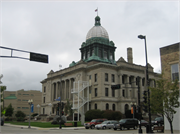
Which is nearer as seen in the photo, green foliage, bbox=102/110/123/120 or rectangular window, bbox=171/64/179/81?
rectangular window, bbox=171/64/179/81

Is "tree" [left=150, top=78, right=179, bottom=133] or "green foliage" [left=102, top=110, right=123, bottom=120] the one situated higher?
"tree" [left=150, top=78, right=179, bottom=133]

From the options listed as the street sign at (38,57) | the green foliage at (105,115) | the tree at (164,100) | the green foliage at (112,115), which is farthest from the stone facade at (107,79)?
the street sign at (38,57)

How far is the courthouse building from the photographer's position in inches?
2527

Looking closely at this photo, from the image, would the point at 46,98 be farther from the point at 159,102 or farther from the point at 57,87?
the point at 159,102

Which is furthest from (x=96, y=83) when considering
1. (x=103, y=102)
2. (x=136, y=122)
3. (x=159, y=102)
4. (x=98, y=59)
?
(x=159, y=102)

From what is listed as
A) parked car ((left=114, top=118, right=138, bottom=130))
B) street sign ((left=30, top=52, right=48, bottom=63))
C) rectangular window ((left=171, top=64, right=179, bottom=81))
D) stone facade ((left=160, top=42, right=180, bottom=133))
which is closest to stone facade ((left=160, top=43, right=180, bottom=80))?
stone facade ((left=160, top=42, right=180, bottom=133))

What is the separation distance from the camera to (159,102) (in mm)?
22500

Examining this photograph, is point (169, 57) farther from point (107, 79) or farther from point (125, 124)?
point (107, 79)

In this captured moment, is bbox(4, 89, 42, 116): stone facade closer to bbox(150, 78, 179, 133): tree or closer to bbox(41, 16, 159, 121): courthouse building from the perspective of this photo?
bbox(41, 16, 159, 121): courthouse building

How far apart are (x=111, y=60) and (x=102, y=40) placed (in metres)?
7.99

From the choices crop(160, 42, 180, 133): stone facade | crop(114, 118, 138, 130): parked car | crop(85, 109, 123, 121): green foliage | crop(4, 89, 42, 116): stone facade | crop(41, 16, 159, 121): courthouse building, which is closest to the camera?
crop(160, 42, 180, 133): stone facade

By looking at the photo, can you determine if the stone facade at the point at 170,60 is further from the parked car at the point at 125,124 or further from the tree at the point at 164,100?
the parked car at the point at 125,124

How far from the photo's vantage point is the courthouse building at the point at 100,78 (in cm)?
6419

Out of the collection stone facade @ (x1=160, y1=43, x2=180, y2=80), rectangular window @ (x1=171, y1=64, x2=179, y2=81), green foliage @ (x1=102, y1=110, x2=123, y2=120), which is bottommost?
green foliage @ (x1=102, y1=110, x2=123, y2=120)
